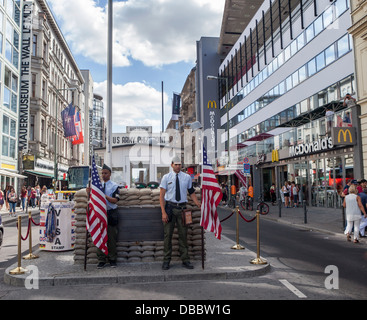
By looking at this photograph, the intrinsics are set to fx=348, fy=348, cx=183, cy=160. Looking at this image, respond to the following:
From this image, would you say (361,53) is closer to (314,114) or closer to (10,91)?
(314,114)

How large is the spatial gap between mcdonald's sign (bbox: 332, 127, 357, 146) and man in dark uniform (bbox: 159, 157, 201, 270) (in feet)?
44.2

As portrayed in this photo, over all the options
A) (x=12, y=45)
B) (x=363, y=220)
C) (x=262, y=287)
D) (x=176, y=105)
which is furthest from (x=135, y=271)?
(x=176, y=105)

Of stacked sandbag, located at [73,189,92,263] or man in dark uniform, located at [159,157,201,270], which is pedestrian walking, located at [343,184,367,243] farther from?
stacked sandbag, located at [73,189,92,263]

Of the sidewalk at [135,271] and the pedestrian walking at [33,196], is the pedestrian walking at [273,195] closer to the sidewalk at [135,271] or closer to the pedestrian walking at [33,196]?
the pedestrian walking at [33,196]

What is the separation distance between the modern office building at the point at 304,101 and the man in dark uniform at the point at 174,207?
1354 centimetres

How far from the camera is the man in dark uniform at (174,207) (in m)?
6.33

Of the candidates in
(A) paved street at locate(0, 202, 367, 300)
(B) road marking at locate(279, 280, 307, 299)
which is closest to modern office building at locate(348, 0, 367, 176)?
(A) paved street at locate(0, 202, 367, 300)

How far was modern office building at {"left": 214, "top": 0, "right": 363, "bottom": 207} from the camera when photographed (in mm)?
18797

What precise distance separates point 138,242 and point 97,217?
1.04 m

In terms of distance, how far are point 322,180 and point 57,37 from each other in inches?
1616

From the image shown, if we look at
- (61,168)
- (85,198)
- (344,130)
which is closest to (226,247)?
(85,198)

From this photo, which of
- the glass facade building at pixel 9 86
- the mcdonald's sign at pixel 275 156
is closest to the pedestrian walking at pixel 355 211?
the mcdonald's sign at pixel 275 156
